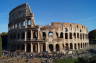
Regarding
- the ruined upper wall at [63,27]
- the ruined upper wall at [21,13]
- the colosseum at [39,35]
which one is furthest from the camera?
the ruined upper wall at [21,13]

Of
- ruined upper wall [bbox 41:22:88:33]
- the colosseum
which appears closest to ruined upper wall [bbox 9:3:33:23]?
the colosseum

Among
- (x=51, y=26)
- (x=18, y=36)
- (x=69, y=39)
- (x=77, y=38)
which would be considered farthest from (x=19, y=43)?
(x=77, y=38)

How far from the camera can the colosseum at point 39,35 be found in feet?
141

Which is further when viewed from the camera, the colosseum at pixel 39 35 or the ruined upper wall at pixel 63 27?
the ruined upper wall at pixel 63 27

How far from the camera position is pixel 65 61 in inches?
1048

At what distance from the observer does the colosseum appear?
42906mm

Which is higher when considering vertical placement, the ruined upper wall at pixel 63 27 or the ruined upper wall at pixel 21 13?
the ruined upper wall at pixel 21 13

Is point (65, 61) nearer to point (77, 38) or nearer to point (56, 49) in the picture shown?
point (56, 49)

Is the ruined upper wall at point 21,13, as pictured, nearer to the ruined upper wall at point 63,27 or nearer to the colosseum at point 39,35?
the colosseum at point 39,35

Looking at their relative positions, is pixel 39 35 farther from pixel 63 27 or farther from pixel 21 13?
pixel 21 13

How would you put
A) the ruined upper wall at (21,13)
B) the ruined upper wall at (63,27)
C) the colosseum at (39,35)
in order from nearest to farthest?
the colosseum at (39,35) → the ruined upper wall at (63,27) → the ruined upper wall at (21,13)

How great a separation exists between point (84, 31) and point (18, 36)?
68.9ft

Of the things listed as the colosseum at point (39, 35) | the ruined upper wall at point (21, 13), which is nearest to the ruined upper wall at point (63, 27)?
the colosseum at point (39, 35)

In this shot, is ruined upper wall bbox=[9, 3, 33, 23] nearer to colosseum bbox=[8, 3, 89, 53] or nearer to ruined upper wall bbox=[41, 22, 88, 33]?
colosseum bbox=[8, 3, 89, 53]
